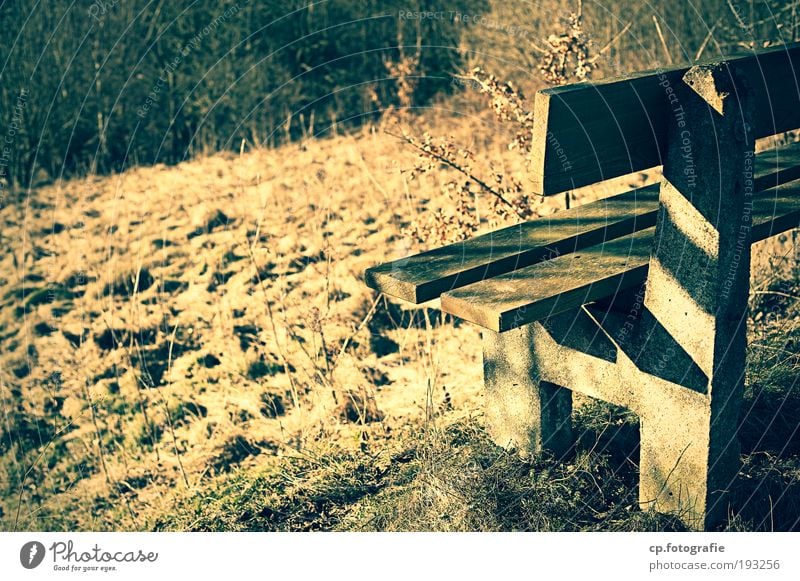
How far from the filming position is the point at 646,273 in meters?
2.75

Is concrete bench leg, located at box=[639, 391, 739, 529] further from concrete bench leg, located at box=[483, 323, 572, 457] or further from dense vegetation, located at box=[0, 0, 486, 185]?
dense vegetation, located at box=[0, 0, 486, 185]

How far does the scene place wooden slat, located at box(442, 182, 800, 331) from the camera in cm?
246

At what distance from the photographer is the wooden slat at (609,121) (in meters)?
2.32

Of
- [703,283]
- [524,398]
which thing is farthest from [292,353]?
[703,283]

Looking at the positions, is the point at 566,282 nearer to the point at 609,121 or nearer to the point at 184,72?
the point at 609,121

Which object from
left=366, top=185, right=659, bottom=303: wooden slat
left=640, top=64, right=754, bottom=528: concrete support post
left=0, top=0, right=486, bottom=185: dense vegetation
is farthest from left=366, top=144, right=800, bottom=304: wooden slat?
left=0, top=0, right=486, bottom=185: dense vegetation

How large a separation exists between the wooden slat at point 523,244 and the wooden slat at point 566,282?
0.20 ft

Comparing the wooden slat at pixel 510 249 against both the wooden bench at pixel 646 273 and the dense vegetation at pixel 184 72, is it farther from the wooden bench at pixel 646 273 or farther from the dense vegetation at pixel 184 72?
the dense vegetation at pixel 184 72

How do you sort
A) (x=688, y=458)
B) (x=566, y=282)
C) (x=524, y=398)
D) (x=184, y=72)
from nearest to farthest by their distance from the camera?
(x=566, y=282)
(x=688, y=458)
(x=524, y=398)
(x=184, y=72)

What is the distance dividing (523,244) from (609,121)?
0.51 meters

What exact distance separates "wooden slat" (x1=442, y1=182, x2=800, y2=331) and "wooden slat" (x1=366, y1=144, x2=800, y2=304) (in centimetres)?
6

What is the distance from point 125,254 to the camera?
5461 millimetres
